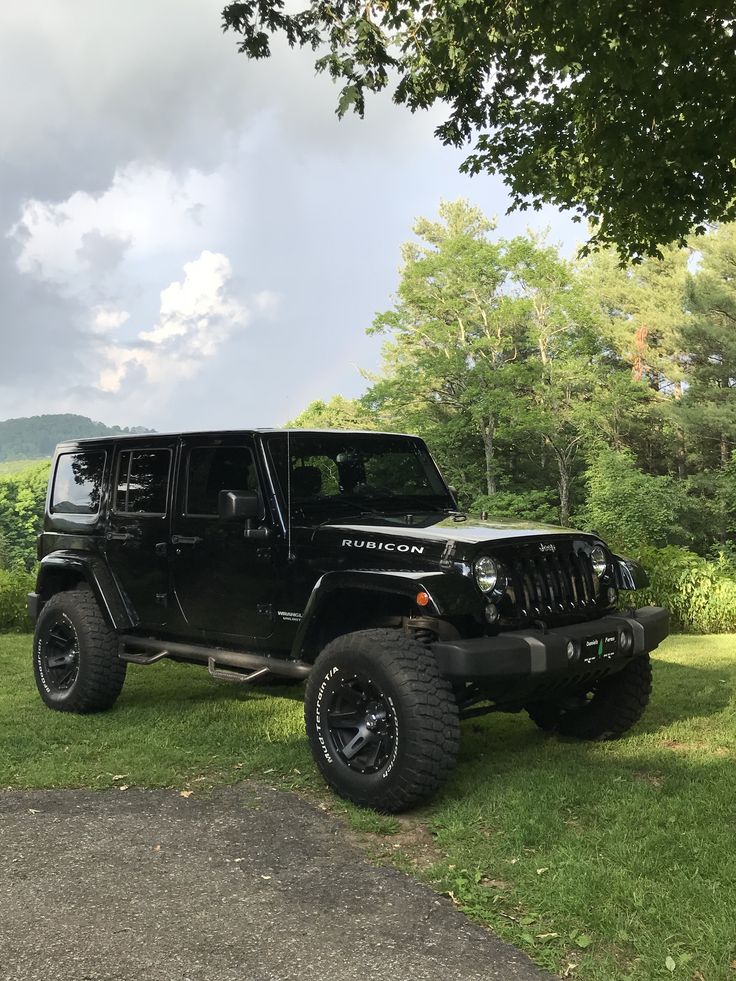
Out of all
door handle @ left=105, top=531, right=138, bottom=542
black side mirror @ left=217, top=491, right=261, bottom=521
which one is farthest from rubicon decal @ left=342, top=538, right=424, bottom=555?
door handle @ left=105, top=531, right=138, bottom=542

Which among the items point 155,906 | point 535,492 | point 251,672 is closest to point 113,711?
point 251,672

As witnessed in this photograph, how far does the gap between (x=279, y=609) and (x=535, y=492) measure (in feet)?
104

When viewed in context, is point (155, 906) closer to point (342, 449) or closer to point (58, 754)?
point (58, 754)

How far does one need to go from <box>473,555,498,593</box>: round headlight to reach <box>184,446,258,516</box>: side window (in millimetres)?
1791

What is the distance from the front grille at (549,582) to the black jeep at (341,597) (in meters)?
0.01

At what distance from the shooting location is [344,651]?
5039mm

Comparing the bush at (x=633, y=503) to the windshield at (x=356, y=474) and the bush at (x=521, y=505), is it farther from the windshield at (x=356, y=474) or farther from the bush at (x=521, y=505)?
the windshield at (x=356, y=474)

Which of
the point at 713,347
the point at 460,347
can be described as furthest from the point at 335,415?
the point at 713,347

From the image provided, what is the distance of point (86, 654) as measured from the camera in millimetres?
6988

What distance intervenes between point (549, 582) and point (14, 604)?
10074 mm

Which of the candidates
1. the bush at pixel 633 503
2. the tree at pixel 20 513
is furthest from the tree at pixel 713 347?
the tree at pixel 20 513

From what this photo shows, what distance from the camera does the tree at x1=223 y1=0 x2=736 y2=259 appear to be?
918 cm

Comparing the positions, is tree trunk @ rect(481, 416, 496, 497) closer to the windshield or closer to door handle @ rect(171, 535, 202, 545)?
the windshield

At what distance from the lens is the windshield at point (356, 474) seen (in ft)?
19.6
